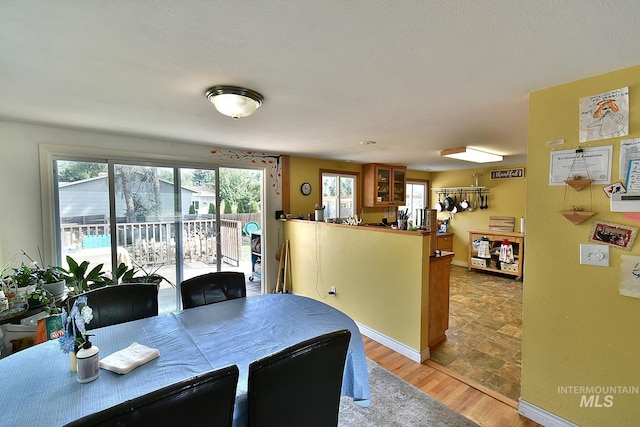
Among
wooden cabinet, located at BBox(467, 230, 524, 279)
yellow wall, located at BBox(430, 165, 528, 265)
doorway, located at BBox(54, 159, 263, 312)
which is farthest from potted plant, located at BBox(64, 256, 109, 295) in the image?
yellow wall, located at BBox(430, 165, 528, 265)

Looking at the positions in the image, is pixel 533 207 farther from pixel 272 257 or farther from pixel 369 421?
pixel 272 257

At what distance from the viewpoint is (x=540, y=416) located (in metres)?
1.77

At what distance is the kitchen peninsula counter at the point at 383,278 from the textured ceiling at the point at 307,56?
→ 1.21 meters

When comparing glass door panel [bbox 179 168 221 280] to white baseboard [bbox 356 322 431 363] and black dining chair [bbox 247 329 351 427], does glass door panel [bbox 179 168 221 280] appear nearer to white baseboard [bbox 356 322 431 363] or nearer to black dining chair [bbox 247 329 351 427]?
white baseboard [bbox 356 322 431 363]

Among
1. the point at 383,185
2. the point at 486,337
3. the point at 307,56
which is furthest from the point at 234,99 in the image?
the point at 383,185

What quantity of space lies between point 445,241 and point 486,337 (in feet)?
11.0

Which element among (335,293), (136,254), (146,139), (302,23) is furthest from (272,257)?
(302,23)

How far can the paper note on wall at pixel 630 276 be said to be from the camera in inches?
57.0

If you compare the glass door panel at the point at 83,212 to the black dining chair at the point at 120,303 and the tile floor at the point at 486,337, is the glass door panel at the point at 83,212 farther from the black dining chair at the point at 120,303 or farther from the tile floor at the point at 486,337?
the tile floor at the point at 486,337

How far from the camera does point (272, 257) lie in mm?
4242

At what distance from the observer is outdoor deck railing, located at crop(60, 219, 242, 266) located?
2965 millimetres

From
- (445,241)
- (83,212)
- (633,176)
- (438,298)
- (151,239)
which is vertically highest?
(633,176)

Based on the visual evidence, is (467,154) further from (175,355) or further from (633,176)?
(175,355)

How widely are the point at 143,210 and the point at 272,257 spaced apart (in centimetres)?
182
